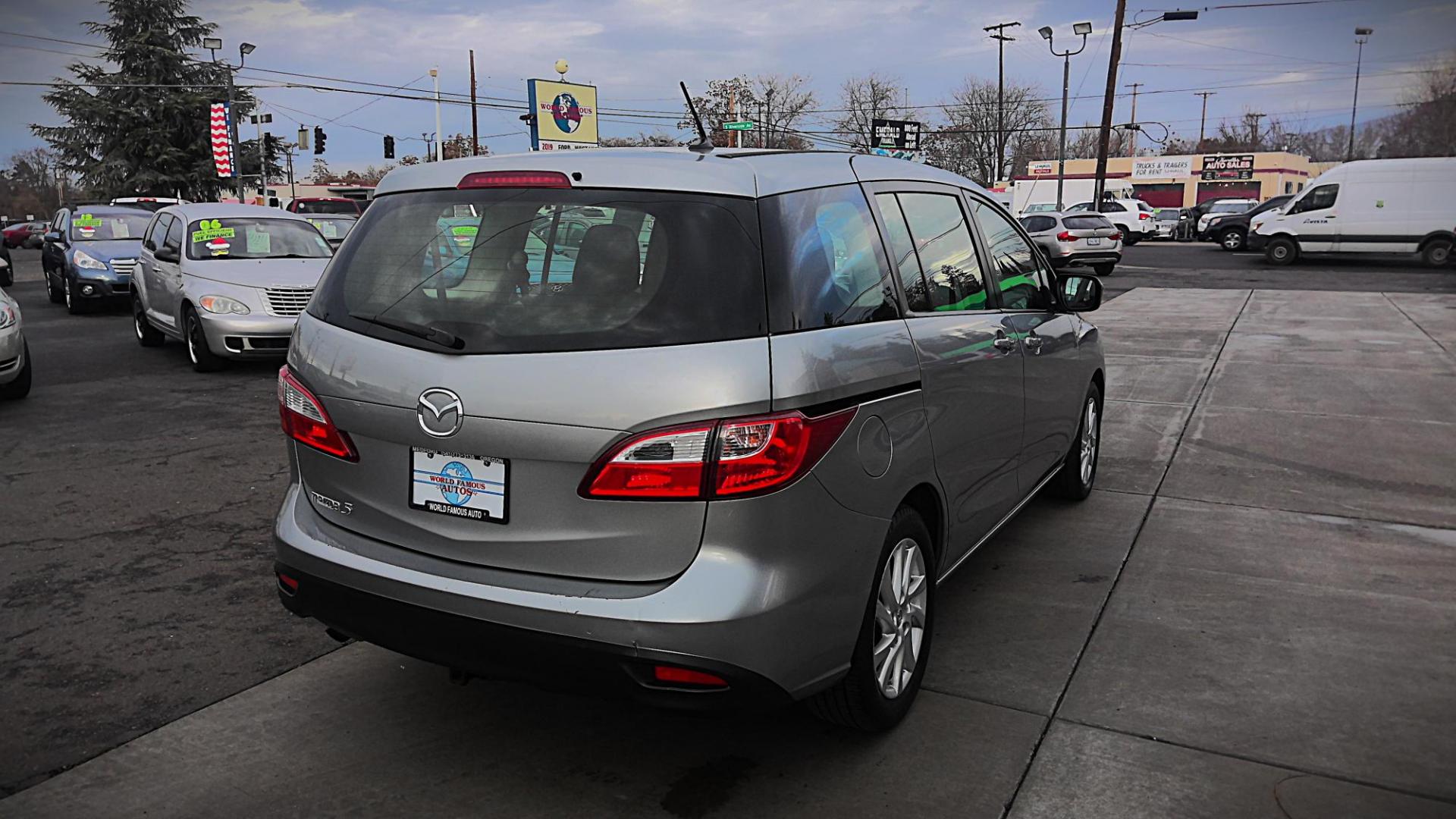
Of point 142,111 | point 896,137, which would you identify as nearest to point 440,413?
point 896,137

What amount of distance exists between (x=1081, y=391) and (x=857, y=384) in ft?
9.69

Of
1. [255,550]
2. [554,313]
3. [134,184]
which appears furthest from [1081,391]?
[134,184]

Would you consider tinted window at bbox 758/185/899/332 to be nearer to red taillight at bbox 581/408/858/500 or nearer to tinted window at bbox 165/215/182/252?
red taillight at bbox 581/408/858/500

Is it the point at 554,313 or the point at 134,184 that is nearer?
the point at 554,313

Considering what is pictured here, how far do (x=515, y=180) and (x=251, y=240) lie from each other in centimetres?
983

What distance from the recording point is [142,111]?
56250 mm

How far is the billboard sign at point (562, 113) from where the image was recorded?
43906 millimetres

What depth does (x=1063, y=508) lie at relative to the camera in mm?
5887

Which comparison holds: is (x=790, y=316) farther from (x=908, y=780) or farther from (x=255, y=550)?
(x=255, y=550)

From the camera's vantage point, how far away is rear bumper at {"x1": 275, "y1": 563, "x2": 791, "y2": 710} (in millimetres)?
2670

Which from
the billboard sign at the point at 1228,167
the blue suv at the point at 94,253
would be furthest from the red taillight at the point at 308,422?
the billboard sign at the point at 1228,167

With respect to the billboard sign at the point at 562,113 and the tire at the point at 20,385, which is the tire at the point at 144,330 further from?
the billboard sign at the point at 562,113

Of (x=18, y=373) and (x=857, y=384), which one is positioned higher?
(x=857, y=384)

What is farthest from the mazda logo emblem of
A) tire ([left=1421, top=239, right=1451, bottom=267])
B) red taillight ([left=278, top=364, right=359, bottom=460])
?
tire ([left=1421, top=239, right=1451, bottom=267])
